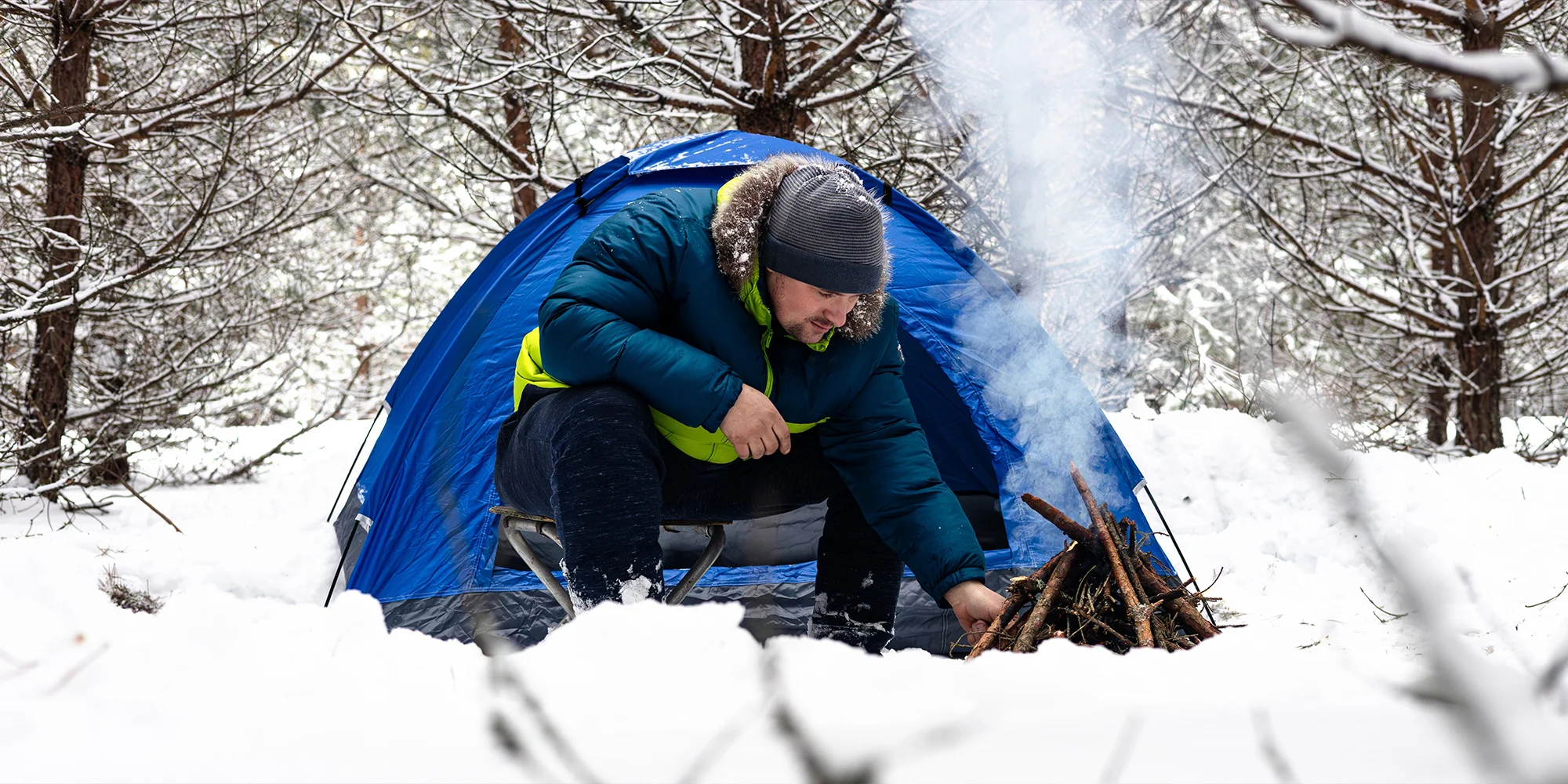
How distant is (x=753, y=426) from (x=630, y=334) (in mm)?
277

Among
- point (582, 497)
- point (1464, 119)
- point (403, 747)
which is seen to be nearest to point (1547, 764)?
point (403, 747)

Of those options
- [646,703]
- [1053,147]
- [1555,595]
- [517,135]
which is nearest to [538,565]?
[646,703]

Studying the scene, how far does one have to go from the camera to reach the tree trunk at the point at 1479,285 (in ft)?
14.6

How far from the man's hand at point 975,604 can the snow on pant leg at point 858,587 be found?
22 cm

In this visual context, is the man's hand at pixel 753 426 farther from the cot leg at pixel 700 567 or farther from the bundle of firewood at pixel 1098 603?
the bundle of firewood at pixel 1098 603

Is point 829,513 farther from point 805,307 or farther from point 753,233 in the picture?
point 753,233

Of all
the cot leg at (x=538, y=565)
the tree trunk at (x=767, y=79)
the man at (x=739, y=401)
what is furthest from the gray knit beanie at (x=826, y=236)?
the tree trunk at (x=767, y=79)

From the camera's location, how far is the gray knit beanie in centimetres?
188

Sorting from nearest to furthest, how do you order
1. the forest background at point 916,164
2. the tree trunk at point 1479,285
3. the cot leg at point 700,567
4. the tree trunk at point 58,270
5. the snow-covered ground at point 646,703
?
the snow-covered ground at point 646,703 → the cot leg at point 700,567 → the tree trunk at point 58,270 → the forest background at point 916,164 → the tree trunk at point 1479,285

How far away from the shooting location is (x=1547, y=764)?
463mm

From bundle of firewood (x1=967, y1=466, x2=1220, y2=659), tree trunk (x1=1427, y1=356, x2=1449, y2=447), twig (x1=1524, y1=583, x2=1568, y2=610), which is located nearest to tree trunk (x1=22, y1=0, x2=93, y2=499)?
bundle of firewood (x1=967, y1=466, x2=1220, y2=659)

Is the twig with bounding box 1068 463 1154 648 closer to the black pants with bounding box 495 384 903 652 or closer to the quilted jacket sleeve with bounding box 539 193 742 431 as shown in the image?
the black pants with bounding box 495 384 903 652

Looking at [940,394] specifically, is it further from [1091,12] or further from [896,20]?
[1091,12]

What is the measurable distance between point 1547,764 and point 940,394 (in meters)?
2.45
